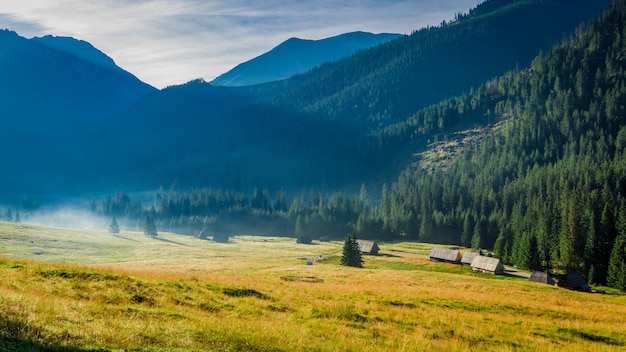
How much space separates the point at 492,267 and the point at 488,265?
171 cm

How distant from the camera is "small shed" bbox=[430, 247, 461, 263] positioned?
115 meters

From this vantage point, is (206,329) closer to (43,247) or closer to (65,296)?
(65,296)

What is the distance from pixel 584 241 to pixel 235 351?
11411 centimetres

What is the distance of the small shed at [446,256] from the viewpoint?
115m

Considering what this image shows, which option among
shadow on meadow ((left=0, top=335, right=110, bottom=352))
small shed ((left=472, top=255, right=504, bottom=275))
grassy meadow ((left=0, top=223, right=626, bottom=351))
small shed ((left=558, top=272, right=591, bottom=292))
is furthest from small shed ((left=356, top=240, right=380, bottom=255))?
shadow on meadow ((left=0, top=335, right=110, bottom=352))

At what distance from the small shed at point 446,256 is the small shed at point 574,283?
3171cm

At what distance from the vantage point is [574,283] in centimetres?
8306

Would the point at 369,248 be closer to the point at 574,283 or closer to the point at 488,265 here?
the point at 488,265

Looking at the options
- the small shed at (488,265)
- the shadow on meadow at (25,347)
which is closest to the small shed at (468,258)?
the small shed at (488,265)

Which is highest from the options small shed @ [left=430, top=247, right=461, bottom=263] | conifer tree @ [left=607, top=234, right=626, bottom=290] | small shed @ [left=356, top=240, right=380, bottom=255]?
conifer tree @ [left=607, top=234, right=626, bottom=290]

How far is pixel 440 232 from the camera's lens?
172 meters

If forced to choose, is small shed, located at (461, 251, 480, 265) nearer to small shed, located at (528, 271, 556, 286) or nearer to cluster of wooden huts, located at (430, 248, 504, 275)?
cluster of wooden huts, located at (430, 248, 504, 275)

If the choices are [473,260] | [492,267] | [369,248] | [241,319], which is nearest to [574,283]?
[492,267]

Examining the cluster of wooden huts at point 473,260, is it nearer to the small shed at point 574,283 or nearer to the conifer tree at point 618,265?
the small shed at point 574,283
